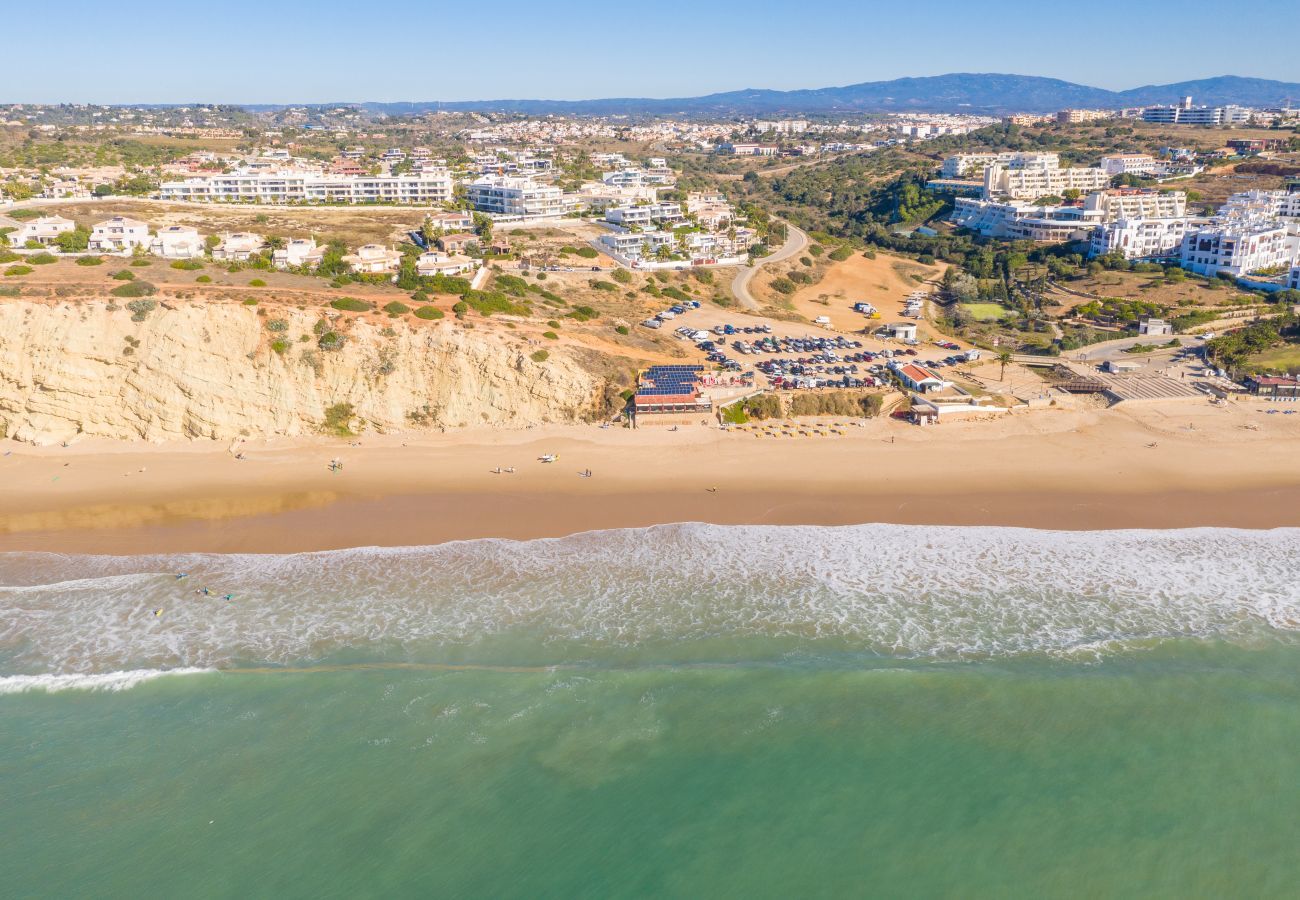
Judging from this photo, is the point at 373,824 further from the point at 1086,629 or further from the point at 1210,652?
the point at 1210,652

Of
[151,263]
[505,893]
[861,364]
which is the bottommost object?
[505,893]

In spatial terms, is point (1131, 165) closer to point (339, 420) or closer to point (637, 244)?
point (637, 244)

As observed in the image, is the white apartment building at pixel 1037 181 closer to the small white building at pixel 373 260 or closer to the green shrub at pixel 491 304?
the small white building at pixel 373 260

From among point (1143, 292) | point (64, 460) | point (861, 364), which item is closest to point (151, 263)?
point (64, 460)

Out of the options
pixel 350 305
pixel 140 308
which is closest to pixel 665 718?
pixel 350 305

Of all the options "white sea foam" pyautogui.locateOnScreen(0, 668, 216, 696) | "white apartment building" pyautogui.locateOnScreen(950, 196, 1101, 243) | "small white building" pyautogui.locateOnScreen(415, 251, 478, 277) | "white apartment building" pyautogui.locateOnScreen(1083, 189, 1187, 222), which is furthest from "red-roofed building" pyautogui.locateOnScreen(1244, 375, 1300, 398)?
"white sea foam" pyautogui.locateOnScreen(0, 668, 216, 696)

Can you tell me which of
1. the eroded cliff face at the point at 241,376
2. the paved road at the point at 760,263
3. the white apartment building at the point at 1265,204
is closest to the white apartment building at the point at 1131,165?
the white apartment building at the point at 1265,204
